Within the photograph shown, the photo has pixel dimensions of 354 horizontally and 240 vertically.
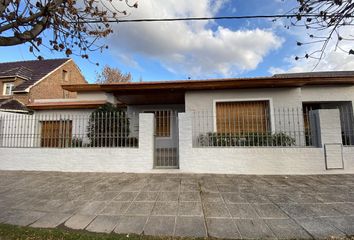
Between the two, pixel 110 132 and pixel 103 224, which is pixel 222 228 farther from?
pixel 110 132

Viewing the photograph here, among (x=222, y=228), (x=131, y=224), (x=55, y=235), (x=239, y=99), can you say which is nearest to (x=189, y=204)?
(x=222, y=228)

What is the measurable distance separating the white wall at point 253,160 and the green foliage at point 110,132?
2071 millimetres

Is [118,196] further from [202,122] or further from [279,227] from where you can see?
[202,122]

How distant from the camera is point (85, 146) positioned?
828 cm

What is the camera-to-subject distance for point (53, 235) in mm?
3291

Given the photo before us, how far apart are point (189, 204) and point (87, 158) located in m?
4.95

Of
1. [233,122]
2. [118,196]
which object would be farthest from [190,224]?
[233,122]

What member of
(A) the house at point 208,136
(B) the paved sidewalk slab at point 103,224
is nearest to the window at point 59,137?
(A) the house at point 208,136

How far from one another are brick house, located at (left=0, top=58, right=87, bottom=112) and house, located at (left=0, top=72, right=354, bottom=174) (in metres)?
7.07

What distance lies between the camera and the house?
287 inches

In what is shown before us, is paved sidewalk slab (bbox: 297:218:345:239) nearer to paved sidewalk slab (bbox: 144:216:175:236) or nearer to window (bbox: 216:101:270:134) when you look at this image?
paved sidewalk slab (bbox: 144:216:175:236)

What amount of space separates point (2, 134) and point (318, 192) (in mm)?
11761

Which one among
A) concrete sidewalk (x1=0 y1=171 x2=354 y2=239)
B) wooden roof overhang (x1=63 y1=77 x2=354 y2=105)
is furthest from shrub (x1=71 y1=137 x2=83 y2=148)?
wooden roof overhang (x1=63 y1=77 x2=354 y2=105)

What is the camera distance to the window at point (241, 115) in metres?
9.51
